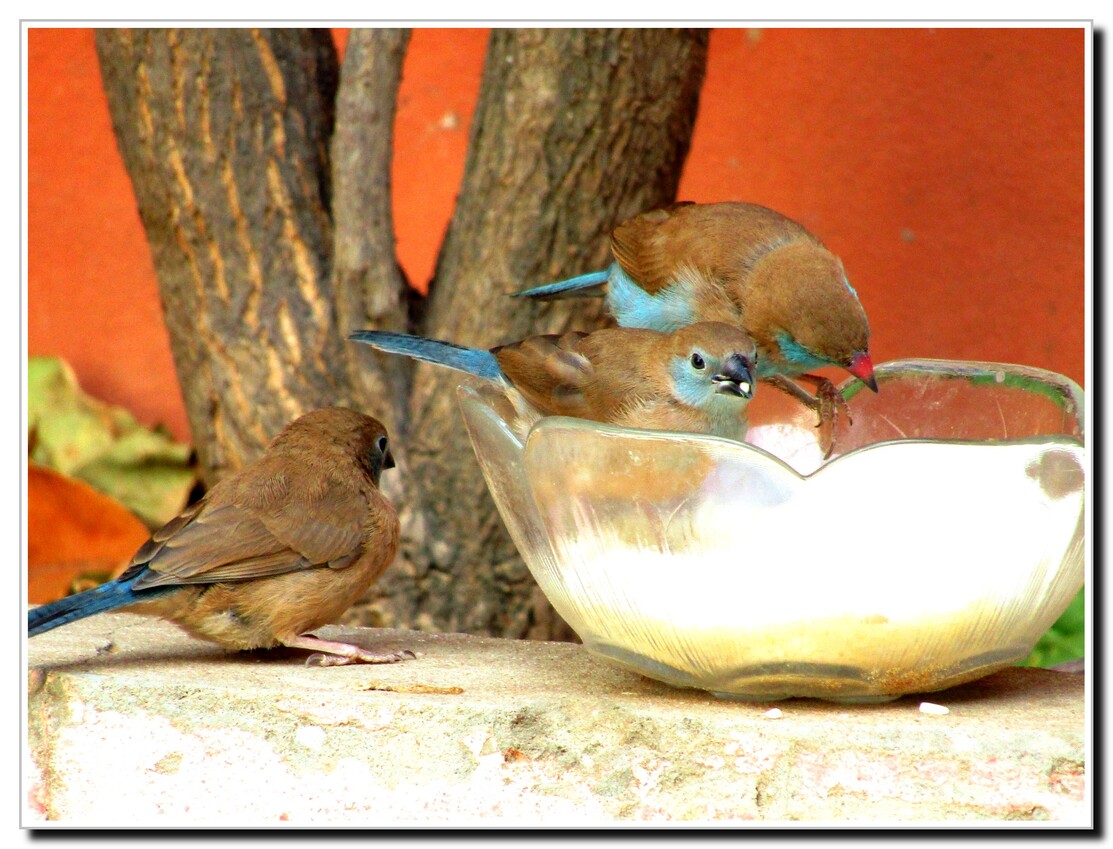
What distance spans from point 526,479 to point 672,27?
1876 millimetres

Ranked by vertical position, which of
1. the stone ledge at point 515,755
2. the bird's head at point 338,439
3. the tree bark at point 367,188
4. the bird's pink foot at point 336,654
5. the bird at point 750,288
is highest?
the tree bark at point 367,188

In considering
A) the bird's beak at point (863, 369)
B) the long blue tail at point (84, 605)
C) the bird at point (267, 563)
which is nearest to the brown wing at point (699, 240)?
the bird's beak at point (863, 369)

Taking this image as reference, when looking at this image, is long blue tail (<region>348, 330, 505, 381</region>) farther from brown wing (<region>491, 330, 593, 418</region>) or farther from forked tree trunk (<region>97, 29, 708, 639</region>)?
forked tree trunk (<region>97, 29, 708, 639</region>)

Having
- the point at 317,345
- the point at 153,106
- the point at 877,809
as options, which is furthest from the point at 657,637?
the point at 153,106

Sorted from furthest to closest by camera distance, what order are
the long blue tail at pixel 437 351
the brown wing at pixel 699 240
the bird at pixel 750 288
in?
1. the brown wing at pixel 699 240
2. the long blue tail at pixel 437 351
3. the bird at pixel 750 288

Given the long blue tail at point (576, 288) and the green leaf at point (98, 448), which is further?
the green leaf at point (98, 448)

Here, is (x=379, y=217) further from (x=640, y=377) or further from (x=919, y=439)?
(x=919, y=439)

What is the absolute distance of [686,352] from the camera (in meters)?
3.02

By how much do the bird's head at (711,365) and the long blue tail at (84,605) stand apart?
1214 millimetres

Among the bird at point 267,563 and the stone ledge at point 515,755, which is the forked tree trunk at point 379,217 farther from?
Result: the stone ledge at point 515,755

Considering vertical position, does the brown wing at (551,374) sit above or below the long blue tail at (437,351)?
below

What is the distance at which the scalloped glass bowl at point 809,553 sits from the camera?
2.36m

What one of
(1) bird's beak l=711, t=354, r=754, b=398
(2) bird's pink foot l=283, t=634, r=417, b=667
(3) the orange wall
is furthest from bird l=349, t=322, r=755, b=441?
(3) the orange wall
